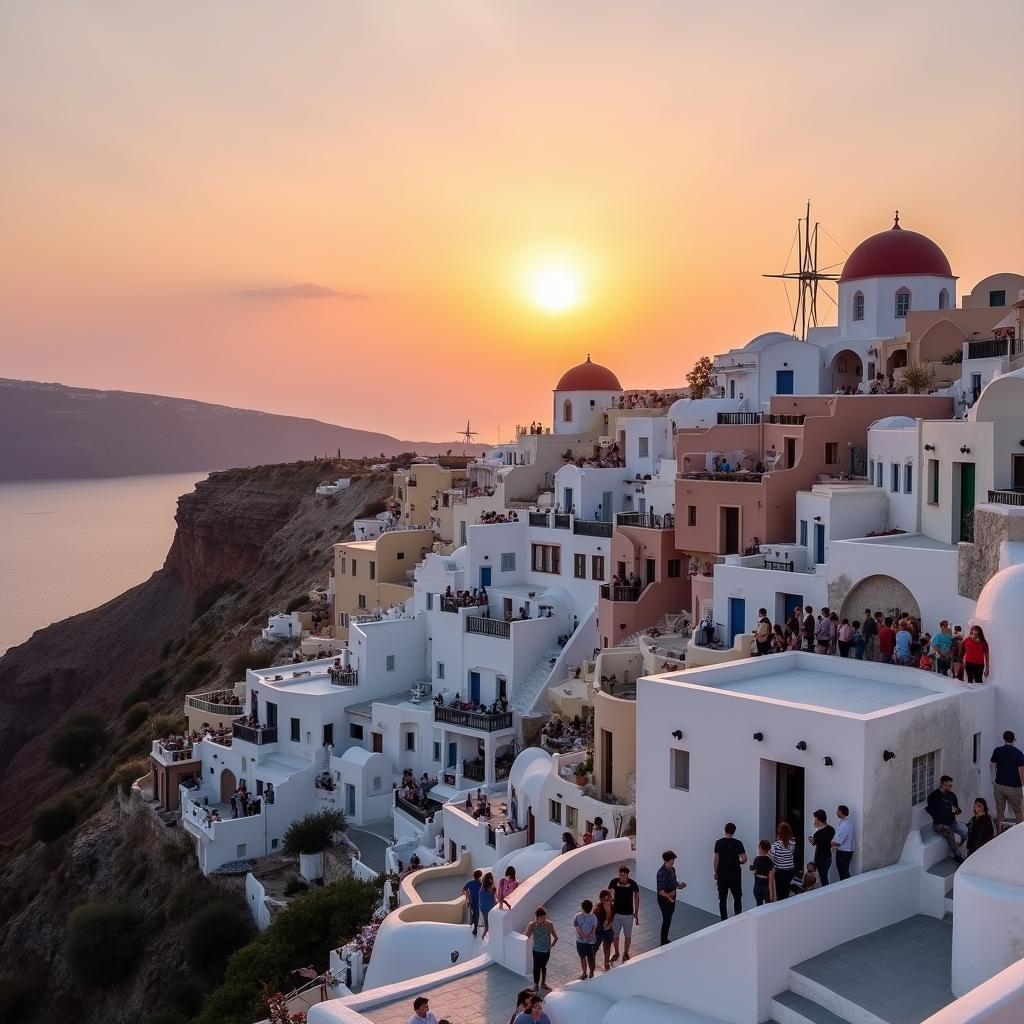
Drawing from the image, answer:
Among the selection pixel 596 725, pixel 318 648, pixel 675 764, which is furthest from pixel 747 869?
pixel 318 648

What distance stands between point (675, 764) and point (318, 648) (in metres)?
31.9

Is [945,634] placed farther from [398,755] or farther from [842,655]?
[398,755]

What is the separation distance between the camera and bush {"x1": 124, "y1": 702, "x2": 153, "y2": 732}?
60.7m

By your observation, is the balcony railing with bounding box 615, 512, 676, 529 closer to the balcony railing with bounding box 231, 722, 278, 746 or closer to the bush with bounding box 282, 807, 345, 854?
the bush with bounding box 282, 807, 345, 854

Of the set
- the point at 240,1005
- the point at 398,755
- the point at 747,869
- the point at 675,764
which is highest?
the point at 675,764

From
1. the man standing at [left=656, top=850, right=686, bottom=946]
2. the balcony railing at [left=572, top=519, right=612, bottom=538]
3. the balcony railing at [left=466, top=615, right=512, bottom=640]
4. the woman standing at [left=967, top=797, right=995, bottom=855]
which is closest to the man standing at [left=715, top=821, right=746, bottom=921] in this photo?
the man standing at [left=656, top=850, right=686, bottom=946]

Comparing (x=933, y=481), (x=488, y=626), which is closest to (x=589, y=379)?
(x=488, y=626)

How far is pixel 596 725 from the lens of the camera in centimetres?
2328

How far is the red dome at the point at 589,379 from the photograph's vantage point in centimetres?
5200

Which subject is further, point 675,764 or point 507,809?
point 507,809

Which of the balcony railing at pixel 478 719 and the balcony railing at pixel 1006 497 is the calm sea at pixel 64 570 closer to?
the balcony railing at pixel 478 719

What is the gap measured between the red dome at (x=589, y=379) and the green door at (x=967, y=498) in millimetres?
30806

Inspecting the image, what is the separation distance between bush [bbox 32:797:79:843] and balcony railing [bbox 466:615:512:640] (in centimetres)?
2374

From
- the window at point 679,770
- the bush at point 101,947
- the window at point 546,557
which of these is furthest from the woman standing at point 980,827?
the bush at point 101,947
